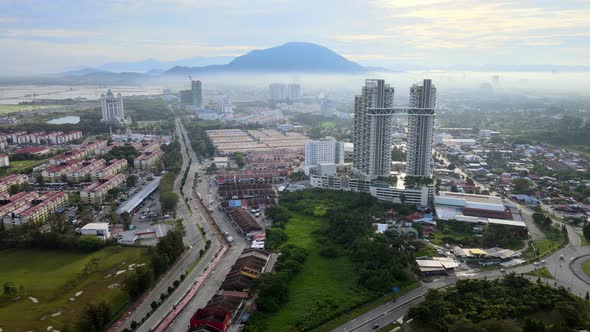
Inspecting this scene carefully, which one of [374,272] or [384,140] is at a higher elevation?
[384,140]

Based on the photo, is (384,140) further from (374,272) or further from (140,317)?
(140,317)

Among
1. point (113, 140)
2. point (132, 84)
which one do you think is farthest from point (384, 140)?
point (132, 84)

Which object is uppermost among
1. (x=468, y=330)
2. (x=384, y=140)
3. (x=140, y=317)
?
(x=384, y=140)

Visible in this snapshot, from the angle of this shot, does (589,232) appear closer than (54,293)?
No

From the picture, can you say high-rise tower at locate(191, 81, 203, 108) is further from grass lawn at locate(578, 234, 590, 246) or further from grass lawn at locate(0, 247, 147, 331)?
grass lawn at locate(578, 234, 590, 246)

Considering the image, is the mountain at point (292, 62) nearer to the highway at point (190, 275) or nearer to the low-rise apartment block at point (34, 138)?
the low-rise apartment block at point (34, 138)
